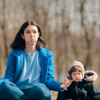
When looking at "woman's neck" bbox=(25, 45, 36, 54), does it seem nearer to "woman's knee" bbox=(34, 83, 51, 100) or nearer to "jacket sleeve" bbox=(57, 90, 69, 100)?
"woman's knee" bbox=(34, 83, 51, 100)

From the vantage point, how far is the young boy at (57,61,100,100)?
8.75 feet

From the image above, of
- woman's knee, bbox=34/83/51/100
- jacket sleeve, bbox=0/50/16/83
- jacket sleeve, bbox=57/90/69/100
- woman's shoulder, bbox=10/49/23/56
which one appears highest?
woman's shoulder, bbox=10/49/23/56

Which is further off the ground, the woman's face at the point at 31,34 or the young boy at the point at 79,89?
the woman's face at the point at 31,34

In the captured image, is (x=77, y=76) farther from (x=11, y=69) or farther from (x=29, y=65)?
(x=11, y=69)

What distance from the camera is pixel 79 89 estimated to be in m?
2.72

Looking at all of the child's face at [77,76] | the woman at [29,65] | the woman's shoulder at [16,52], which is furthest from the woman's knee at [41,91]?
the woman's shoulder at [16,52]

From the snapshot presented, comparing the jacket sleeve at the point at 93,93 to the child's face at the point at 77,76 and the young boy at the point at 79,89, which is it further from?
the child's face at the point at 77,76

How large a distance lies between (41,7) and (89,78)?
23.6 feet

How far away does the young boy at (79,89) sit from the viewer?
267 cm

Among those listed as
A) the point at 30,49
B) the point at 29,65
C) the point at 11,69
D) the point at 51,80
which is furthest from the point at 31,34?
the point at 51,80

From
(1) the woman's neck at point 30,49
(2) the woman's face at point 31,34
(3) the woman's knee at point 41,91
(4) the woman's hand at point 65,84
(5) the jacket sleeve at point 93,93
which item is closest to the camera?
(3) the woman's knee at point 41,91

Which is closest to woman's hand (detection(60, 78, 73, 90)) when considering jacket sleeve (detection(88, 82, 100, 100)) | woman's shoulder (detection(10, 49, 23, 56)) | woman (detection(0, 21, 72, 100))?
woman (detection(0, 21, 72, 100))

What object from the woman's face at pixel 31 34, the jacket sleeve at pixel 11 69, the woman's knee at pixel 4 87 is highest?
the woman's face at pixel 31 34

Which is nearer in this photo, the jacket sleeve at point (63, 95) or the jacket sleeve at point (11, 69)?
the jacket sleeve at point (63, 95)
